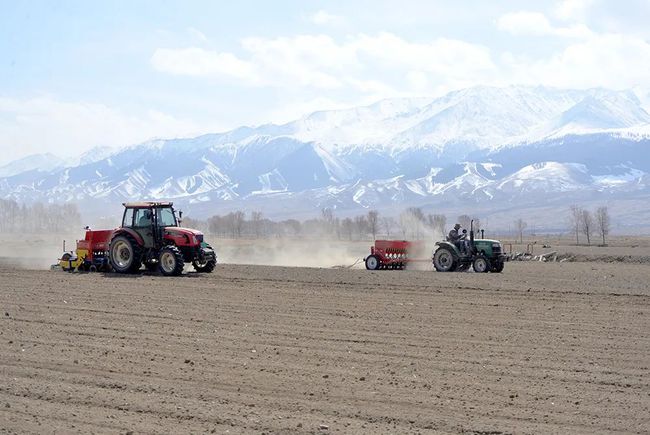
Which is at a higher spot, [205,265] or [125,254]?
[125,254]

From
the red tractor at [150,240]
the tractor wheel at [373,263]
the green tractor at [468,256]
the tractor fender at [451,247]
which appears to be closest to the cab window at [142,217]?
the red tractor at [150,240]

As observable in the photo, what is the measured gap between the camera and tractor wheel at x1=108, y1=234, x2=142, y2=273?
2855 centimetres

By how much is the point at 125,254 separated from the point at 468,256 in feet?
45.9

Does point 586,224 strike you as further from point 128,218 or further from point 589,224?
point 128,218

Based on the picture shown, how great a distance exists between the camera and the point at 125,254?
28984 millimetres

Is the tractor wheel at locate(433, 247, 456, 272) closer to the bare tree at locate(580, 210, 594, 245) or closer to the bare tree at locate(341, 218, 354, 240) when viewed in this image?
the bare tree at locate(580, 210, 594, 245)

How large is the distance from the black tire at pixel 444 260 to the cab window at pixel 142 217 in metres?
12.1

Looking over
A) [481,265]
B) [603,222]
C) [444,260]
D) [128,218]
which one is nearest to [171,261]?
[128,218]

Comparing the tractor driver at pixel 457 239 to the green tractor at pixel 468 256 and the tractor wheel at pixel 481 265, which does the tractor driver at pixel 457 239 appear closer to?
the green tractor at pixel 468 256

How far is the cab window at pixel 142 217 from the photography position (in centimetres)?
2878

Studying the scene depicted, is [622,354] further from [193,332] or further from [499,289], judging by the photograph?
[499,289]

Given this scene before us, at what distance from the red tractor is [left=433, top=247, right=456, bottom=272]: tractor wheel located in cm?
999

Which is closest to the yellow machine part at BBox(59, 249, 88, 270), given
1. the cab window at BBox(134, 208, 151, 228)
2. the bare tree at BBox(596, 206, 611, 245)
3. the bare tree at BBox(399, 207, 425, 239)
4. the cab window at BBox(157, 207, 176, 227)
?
the cab window at BBox(134, 208, 151, 228)

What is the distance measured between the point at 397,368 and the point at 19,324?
8.34 m
